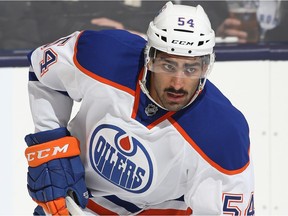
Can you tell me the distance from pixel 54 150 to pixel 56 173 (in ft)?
0.23

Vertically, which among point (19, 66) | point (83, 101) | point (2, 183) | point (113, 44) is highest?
point (113, 44)

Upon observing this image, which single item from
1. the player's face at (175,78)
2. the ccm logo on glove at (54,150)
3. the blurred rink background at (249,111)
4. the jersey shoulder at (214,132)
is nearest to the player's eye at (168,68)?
the player's face at (175,78)

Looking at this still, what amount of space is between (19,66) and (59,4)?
0.33 m

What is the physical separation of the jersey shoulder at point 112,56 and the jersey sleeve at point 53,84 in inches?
2.1

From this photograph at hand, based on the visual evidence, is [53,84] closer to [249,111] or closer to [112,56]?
[112,56]

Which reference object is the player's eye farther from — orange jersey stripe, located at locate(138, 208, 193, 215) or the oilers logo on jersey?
orange jersey stripe, located at locate(138, 208, 193, 215)

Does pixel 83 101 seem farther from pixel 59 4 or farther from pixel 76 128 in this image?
pixel 59 4

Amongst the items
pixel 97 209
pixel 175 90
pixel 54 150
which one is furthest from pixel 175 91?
pixel 97 209

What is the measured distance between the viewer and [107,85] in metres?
2.60

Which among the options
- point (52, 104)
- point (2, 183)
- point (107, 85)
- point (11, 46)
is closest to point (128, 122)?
point (107, 85)

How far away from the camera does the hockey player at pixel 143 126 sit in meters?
2.52

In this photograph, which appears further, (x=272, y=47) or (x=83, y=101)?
(x=272, y=47)

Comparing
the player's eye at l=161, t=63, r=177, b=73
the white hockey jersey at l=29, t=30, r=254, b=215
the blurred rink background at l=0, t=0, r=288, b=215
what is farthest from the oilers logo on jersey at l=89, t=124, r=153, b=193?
the blurred rink background at l=0, t=0, r=288, b=215

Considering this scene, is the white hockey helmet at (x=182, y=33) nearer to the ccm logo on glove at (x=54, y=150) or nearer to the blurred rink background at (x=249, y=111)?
the ccm logo on glove at (x=54, y=150)
